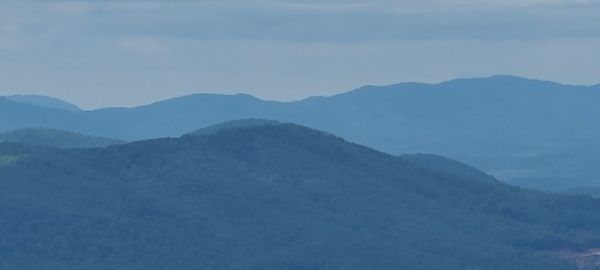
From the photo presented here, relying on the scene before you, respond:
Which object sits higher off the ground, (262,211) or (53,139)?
(53,139)

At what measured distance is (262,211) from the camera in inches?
2510

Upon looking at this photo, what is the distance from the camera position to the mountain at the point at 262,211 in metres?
59.8

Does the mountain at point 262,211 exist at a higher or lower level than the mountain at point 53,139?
lower

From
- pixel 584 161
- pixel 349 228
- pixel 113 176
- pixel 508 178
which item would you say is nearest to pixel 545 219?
pixel 349 228

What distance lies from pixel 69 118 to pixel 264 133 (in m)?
118

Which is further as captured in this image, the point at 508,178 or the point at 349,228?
the point at 508,178

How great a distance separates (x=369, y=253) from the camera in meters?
61.0

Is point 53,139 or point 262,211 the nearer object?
point 262,211

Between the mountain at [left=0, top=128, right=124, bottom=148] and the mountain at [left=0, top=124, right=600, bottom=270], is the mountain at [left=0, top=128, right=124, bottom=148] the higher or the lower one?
the higher one

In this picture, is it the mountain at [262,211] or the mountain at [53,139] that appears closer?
the mountain at [262,211]

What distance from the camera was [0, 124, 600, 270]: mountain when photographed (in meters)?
59.8

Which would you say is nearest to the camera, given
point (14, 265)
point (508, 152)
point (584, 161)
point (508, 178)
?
point (14, 265)

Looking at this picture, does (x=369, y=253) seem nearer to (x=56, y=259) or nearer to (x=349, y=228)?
(x=349, y=228)

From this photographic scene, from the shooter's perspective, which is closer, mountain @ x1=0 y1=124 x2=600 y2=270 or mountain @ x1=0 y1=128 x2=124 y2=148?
mountain @ x1=0 y1=124 x2=600 y2=270
